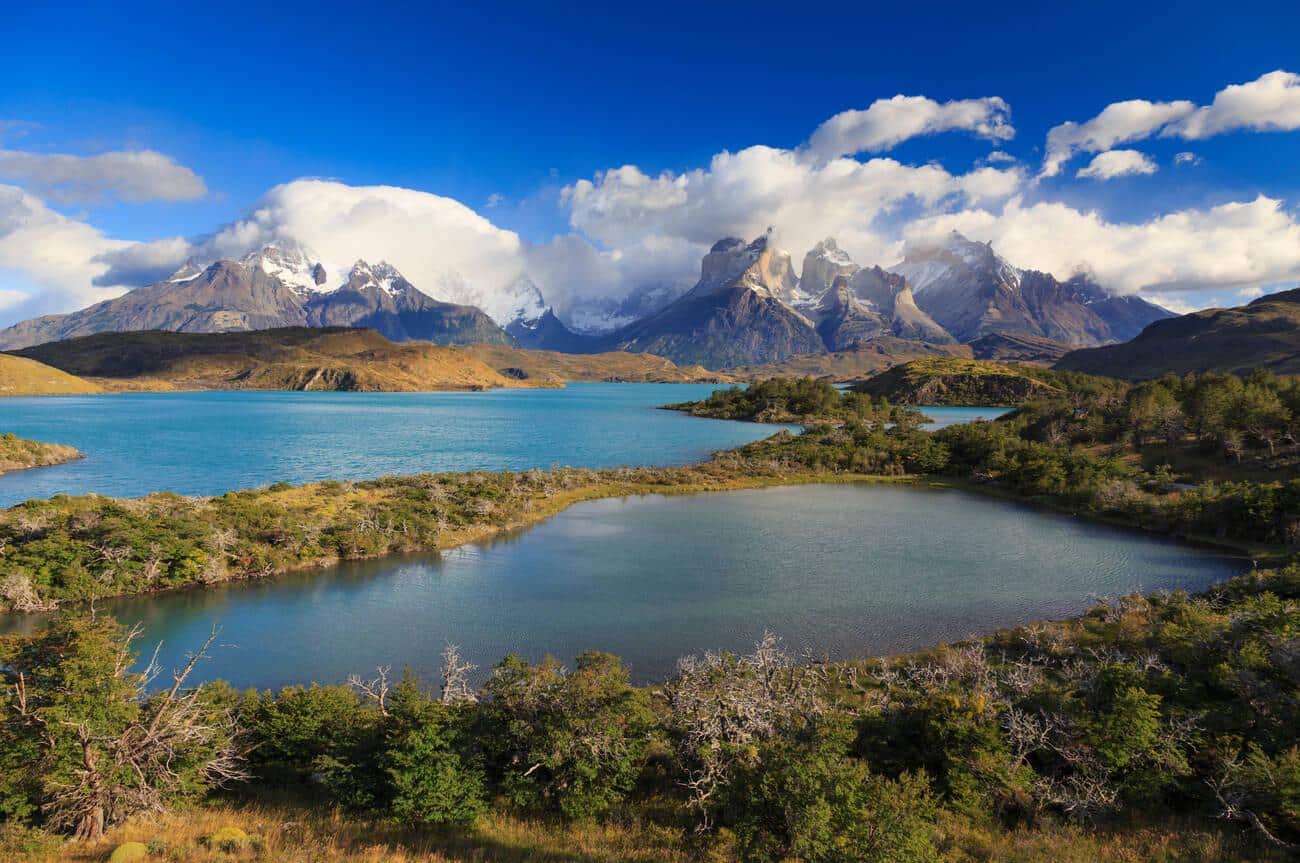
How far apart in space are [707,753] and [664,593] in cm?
2387

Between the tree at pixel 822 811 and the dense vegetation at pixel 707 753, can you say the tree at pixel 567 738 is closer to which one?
the dense vegetation at pixel 707 753

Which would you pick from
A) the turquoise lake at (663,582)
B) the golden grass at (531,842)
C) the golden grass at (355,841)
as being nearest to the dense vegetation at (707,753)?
the golden grass at (531,842)

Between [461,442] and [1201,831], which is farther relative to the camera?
[461,442]

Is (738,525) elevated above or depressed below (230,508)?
below

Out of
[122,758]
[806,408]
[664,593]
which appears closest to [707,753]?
[122,758]

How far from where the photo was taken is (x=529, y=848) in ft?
51.3

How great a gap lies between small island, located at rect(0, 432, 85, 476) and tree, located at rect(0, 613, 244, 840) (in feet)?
297

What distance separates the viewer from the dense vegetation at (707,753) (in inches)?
579

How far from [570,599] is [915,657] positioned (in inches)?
763

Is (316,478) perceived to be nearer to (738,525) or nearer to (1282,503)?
(738,525)

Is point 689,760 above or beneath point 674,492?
above

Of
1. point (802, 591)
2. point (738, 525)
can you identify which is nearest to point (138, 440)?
point (738, 525)

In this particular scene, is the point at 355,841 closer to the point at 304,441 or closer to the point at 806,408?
the point at 304,441

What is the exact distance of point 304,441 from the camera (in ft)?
378
